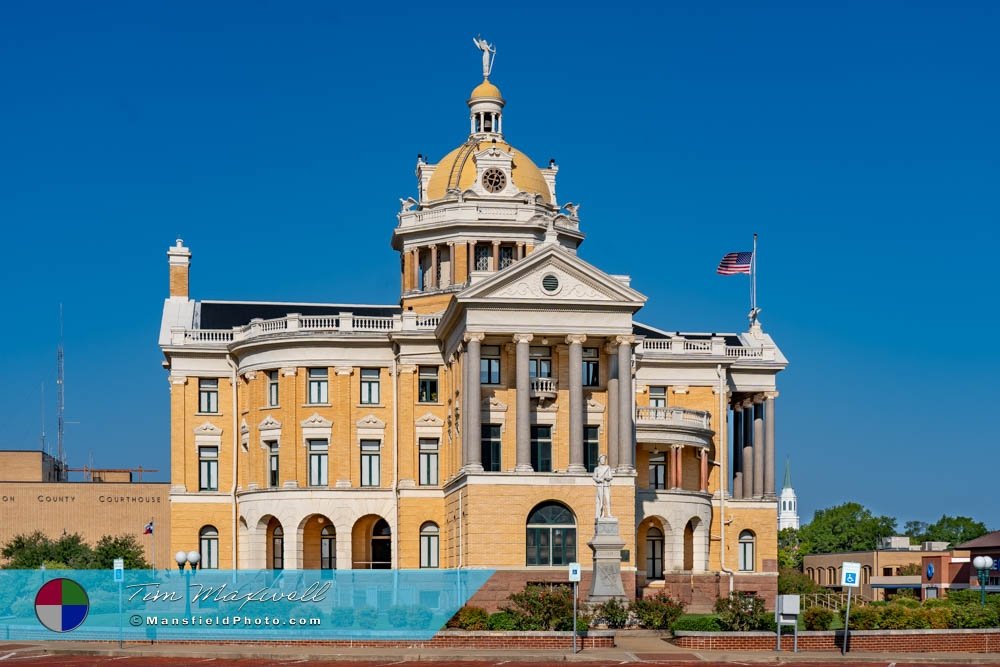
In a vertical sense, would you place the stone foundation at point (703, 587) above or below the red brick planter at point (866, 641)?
below

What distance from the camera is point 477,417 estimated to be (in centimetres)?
7819

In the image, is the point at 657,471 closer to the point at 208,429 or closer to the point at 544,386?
the point at 544,386

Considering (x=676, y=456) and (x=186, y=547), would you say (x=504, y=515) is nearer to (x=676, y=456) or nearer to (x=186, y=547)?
(x=676, y=456)

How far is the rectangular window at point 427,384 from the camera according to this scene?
88000 mm

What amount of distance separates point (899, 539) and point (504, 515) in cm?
11188

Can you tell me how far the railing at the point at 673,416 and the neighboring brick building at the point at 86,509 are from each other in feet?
165

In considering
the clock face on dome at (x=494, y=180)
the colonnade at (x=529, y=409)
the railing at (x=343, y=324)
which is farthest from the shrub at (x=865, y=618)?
the clock face on dome at (x=494, y=180)

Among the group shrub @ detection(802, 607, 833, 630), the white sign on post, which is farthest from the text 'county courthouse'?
the white sign on post

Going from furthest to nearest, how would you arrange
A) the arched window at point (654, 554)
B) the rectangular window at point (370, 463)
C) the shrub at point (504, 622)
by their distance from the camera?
1. the rectangular window at point (370, 463)
2. the arched window at point (654, 554)
3. the shrub at point (504, 622)

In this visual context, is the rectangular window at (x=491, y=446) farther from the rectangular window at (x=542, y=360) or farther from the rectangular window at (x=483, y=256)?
the rectangular window at (x=483, y=256)

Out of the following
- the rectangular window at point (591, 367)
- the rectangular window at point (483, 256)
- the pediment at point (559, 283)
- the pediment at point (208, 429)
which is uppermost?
the rectangular window at point (483, 256)

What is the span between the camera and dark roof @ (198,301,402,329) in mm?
95250

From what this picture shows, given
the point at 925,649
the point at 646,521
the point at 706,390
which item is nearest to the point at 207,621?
the point at 925,649

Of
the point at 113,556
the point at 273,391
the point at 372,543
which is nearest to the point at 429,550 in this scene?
the point at 372,543
